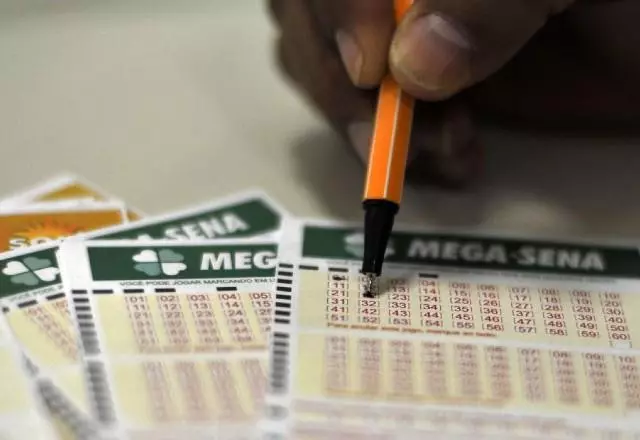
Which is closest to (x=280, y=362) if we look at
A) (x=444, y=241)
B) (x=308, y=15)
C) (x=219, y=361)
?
(x=219, y=361)

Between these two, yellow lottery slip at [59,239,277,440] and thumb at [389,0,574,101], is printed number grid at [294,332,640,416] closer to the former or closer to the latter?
yellow lottery slip at [59,239,277,440]

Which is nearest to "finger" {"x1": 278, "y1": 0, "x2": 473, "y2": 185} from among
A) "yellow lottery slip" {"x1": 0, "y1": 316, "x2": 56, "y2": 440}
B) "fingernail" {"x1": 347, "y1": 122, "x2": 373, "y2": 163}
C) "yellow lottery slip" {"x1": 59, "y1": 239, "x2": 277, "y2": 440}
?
"fingernail" {"x1": 347, "y1": 122, "x2": 373, "y2": 163}

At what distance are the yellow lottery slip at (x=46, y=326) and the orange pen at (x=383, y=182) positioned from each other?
14cm

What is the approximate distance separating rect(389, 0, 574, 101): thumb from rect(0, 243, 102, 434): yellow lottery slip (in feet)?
0.65

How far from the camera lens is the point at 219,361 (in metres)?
0.37

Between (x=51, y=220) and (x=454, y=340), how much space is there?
23 cm

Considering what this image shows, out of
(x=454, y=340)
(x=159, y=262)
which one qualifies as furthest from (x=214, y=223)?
(x=454, y=340)

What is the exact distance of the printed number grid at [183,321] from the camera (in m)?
0.38

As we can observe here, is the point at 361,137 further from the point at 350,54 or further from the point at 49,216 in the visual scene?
the point at 49,216

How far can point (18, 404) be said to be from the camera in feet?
1.14

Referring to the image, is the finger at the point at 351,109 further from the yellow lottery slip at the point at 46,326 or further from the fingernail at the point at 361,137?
the yellow lottery slip at the point at 46,326

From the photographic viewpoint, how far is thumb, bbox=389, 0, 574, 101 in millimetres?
403

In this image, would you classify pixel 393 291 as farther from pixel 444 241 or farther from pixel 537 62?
pixel 537 62

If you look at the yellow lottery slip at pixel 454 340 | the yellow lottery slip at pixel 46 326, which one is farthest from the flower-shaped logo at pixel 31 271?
the yellow lottery slip at pixel 454 340
